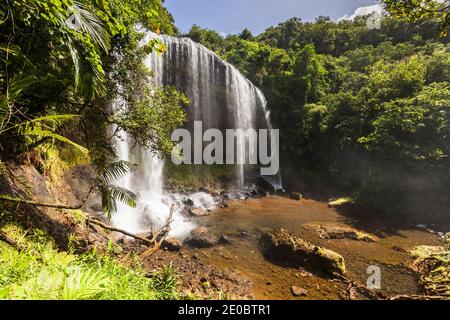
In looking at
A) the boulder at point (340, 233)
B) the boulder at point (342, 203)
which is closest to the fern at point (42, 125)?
the boulder at point (340, 233)

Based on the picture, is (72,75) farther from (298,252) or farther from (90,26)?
(298,252)

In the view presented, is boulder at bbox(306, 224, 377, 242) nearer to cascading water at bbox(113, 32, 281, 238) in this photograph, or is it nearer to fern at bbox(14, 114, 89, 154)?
cascading water at bbox(113, 32, 281, 238)

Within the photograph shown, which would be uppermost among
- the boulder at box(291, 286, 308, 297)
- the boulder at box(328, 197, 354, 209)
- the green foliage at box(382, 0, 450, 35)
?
the green foliage at box(382, 0, 450, 35)

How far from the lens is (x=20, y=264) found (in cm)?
305

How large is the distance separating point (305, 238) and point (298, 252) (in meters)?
2.35

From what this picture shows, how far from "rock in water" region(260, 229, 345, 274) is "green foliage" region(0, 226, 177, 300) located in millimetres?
4184

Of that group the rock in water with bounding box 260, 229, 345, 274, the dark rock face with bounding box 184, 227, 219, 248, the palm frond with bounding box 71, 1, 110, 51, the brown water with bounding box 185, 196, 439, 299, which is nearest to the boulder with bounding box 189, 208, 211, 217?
the brown water with bounding box 185, 196, 439, 299

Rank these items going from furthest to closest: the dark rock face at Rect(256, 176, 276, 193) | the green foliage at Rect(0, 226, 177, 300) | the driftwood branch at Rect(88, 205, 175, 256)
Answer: the dark rock face at Rect(256, 176, 276, 193)
the driftwood branch at Rect(88, 205, 175, 256)
the green foliage at Rect(0, 226, 177, 300)

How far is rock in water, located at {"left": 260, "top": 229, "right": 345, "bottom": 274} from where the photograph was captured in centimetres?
672

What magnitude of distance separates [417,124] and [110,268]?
51.7 feet

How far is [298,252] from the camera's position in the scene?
7.18 m

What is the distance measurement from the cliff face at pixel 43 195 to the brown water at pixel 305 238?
3.89 metres

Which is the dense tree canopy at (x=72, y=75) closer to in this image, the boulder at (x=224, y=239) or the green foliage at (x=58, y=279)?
the green foliage at (x=58, y=279)
